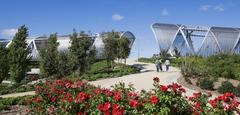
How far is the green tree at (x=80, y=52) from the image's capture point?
3462 cm

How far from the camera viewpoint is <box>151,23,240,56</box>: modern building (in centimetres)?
9262

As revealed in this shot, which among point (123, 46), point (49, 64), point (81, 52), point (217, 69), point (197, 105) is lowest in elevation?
point (217, 69)

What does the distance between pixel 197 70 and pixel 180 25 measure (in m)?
68.7

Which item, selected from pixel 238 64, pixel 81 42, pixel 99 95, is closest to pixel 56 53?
pixel 81 42

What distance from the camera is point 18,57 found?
3712 cm

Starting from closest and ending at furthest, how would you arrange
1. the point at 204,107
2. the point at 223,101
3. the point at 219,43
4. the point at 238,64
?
the point at 223,101 → the point at 204,107 → the point at 238,64 → the point at 219,43

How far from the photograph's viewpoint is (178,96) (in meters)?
Answer: 7.39

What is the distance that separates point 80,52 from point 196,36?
64266mm

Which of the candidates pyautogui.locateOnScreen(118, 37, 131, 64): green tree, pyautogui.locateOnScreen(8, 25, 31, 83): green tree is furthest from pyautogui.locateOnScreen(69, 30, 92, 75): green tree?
pyautogui.locateOnScreen(118, 37, 131, 64): green tree

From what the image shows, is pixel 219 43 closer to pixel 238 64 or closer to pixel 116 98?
pixel 238 64

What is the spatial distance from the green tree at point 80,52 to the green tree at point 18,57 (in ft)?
16.6

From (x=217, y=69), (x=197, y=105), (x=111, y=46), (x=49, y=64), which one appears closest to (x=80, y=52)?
(x=49, y=64)

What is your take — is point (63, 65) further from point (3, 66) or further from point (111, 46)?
point (111, 46)

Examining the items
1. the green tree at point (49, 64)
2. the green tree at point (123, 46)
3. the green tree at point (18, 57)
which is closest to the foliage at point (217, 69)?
the green tree at point (49, 64)
